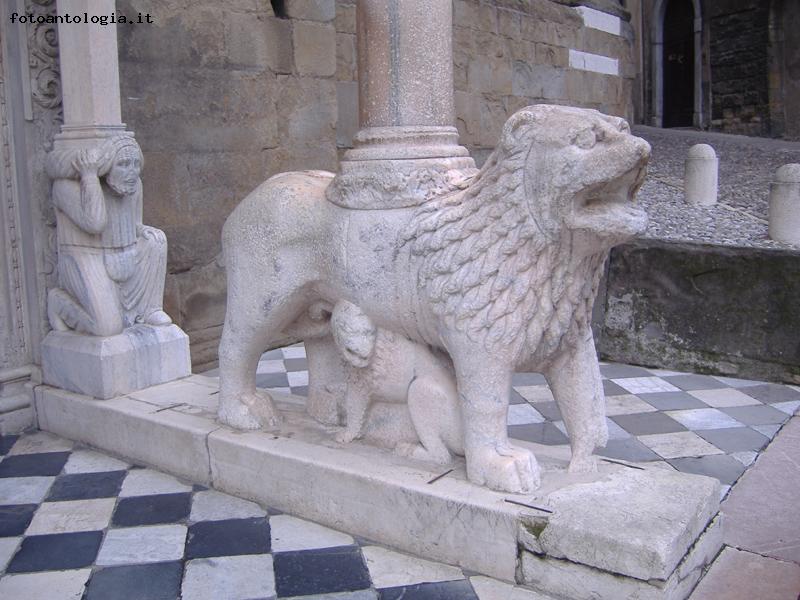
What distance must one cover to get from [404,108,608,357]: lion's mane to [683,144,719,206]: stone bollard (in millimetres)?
5313

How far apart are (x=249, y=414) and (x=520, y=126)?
1405mm

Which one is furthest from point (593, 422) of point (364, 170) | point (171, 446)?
point (171, 446)

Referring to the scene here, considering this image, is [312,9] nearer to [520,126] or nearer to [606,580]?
[520,126]

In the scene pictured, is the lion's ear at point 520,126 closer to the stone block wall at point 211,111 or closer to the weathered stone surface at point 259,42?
the stone block wall at point 211,111

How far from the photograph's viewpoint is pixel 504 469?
239cm

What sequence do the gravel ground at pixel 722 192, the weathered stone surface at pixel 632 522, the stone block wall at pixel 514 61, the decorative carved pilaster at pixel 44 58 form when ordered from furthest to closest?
1. the stone block wall at pixel 514 61
2. the gravel ground at pixel 722 192
3. the decorative carved pilaster at pixel 44 58
4. the weathered stone surface at pixel 632 522

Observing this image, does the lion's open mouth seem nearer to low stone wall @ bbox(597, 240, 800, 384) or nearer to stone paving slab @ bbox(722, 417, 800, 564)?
stone paving slab @ bbox(722, 417, 800, 564)

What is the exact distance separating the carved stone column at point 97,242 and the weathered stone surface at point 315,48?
196cm

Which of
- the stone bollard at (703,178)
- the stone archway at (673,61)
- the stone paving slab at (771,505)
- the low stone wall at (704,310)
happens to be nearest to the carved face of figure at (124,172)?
the stone paving slab at (771,505)

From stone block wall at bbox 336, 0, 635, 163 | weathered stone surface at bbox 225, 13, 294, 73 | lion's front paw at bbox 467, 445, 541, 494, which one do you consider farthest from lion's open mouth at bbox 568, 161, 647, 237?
stone block wall at bbox 336, 0, 635, 163

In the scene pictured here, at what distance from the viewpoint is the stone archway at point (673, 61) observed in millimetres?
16453

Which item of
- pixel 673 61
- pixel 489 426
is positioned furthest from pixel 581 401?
pixel 673 61

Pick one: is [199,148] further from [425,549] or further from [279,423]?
[425,549]

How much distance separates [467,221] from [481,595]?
103cm
